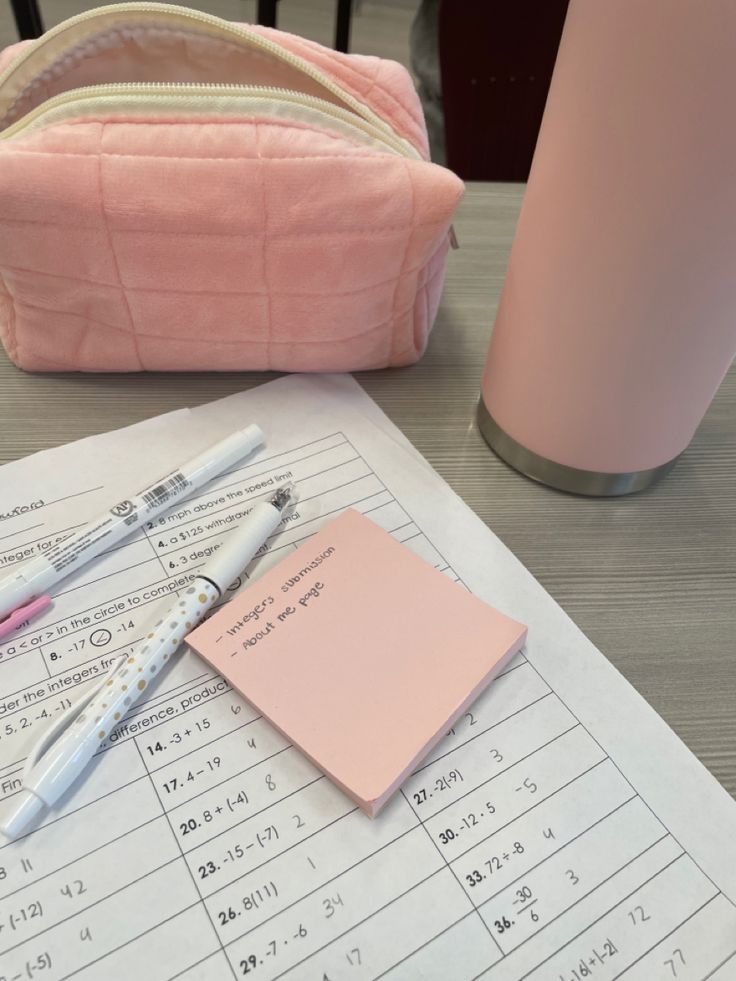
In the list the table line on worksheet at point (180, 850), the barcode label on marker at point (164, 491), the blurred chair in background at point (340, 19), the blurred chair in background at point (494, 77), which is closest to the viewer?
the table line on worksheet at point (180, 850)

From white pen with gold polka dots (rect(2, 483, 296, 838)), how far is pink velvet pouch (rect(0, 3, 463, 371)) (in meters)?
0.14

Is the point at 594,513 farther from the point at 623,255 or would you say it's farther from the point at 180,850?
the point at 180,850

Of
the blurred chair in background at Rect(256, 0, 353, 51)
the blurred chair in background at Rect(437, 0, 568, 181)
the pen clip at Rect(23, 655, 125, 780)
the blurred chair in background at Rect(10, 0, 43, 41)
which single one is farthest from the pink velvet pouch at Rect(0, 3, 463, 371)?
the blurred chair in background at Rect(256, 0, 353, 51)

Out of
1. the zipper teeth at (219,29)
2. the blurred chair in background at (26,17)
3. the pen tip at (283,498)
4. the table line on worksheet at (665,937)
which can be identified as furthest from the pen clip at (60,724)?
the blurred chair in background at (26,17)

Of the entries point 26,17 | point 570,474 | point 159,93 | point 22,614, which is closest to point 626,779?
point 570,474

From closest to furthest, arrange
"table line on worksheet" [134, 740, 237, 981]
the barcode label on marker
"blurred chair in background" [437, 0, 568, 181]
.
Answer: "table line on worksheet" [134, 740, 237, 981]
the barcode label on marker
"blurred chair in background" [437, 0, 568, 181]

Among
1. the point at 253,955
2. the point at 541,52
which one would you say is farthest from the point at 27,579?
the point at 541,52

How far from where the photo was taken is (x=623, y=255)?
29cm

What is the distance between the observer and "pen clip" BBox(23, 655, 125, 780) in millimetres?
261

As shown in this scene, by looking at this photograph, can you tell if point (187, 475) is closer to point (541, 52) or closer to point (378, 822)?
point (378, 822)

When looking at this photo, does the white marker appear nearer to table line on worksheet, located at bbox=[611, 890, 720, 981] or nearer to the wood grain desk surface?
the wood grain desk surface

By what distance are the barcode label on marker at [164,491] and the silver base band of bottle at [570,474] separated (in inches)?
7.0

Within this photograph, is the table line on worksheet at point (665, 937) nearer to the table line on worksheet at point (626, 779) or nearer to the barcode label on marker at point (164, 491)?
the table line on worksheet at point (626, 779)

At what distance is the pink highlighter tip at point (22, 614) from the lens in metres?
0.30
